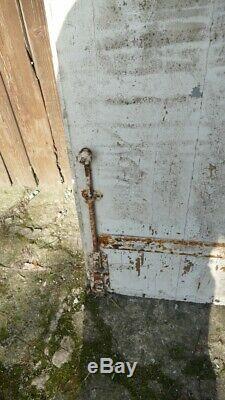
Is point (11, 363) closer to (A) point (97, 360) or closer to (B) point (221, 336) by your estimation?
(A) point (97, 360)

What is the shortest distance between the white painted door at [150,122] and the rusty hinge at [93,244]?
2cm

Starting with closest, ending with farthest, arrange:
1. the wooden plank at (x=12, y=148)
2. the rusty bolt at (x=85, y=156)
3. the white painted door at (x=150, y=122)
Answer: the white painted door at (x=150, y=122), the rusty bolt at (x=85, y=156), the wooden plank at (x=12, y=148)

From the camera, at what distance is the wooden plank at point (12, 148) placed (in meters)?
2.40

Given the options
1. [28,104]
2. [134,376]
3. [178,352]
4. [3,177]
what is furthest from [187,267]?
[3,177]

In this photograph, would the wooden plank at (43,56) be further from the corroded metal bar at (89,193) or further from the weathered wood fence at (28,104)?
the corroded metal bar at (89,193)

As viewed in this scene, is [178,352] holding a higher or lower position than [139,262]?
lower

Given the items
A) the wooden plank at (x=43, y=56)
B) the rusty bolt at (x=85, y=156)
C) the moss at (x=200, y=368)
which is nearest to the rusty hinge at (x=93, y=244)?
the rusty bolt at (x=85, y=156)

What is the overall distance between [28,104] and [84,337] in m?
1.38

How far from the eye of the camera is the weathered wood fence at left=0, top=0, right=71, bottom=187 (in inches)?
79.5

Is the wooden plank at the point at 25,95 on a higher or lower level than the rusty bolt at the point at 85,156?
higher

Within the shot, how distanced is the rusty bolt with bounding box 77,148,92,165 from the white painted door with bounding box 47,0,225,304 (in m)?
0.02

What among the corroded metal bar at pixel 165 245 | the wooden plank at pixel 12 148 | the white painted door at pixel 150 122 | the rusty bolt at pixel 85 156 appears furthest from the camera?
the wooden plank at pixel 12 148

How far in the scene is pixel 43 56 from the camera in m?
2.14

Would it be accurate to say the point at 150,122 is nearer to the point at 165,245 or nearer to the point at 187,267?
the point at 165,245
